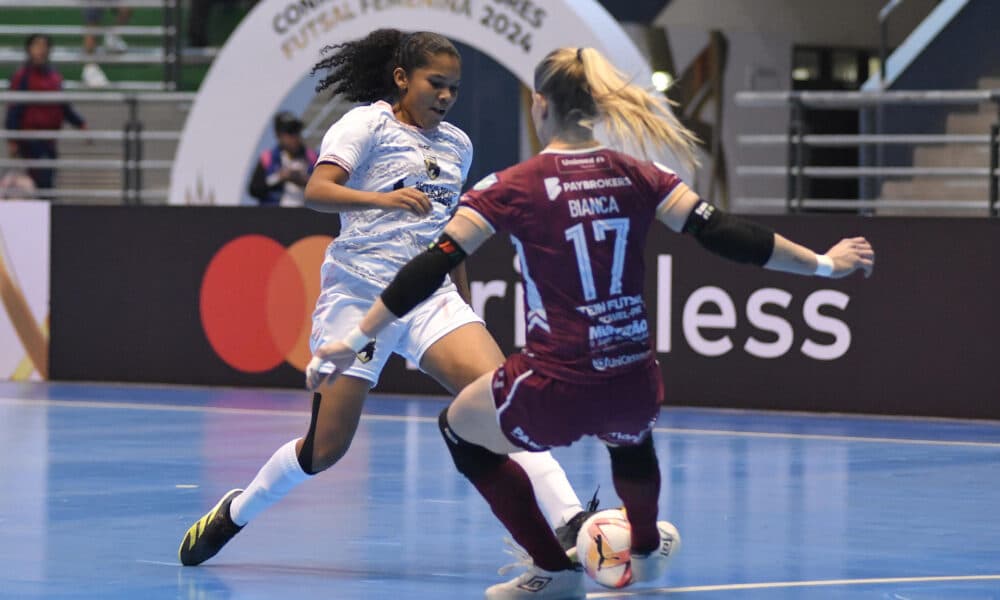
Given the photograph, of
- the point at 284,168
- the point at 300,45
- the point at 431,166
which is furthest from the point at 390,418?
the point at 431,166

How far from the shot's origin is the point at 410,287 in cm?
641

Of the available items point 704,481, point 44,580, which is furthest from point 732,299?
point 44,580

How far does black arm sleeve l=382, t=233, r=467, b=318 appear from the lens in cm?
641

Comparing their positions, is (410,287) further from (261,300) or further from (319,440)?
(261,300)

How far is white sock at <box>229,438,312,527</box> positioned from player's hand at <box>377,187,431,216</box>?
3.28 ft

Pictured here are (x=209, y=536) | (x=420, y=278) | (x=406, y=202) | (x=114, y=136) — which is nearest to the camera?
(x=420, y=278)

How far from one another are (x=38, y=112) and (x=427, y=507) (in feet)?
40.6

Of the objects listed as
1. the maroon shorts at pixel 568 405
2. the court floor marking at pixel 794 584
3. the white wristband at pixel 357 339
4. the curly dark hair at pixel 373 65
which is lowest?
the court floor marking at pixel 794 584

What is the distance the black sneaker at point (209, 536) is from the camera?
307 inches

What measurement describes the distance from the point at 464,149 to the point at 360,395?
1215 millimetres

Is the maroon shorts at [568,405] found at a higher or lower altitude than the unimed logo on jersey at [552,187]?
lower

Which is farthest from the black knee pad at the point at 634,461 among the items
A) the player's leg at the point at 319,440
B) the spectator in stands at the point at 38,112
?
the spectator in stands at the point at 38,112

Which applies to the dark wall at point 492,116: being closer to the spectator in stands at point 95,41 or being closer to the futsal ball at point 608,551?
the spectator in stands at point 95,41

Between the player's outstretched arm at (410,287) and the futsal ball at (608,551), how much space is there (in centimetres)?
104
